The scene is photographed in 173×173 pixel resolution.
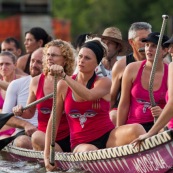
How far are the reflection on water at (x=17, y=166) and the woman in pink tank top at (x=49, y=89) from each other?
0.71ft

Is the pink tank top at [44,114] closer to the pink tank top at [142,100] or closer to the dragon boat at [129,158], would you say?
the dragon boat at [129,158]

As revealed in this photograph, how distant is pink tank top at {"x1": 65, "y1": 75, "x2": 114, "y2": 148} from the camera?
863 cm

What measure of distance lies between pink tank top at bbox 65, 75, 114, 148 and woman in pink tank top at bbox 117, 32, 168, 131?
1.34 ft

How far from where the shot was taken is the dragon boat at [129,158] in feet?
25.0

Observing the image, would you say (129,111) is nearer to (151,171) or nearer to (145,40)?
(145,40)

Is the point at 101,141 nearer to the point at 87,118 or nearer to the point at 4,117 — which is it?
the point at 87,118

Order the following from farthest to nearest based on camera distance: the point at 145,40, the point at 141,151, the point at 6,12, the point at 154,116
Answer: the point at 6,12 → the point at 145,40 → the point at 154,116 → the point at 141,151

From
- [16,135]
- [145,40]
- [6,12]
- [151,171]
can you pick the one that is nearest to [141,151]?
[151,171]

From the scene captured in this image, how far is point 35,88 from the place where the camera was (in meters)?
9.74

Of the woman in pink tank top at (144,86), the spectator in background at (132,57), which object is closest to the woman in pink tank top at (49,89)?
the woman in pink tank top at (144,86)

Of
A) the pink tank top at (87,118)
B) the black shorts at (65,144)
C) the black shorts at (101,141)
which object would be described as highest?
the pink tank top at (87,118)

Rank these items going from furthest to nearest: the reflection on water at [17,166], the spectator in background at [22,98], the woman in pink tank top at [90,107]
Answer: the spectator in background at [22,98] < the reflection on water at [17,166] < the woman in pink tank top at [90,107]

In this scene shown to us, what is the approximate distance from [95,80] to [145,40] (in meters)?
0.70

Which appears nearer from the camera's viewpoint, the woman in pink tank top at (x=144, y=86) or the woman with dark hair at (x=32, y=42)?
the woman in pink tank top at (x=144, y=86)
